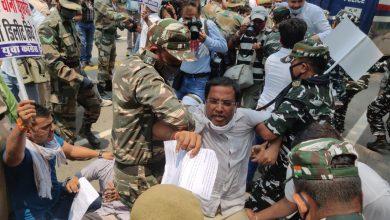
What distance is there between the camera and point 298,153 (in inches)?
59.4

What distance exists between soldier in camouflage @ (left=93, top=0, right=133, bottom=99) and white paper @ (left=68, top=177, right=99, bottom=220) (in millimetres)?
4579

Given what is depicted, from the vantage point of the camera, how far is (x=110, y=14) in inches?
273

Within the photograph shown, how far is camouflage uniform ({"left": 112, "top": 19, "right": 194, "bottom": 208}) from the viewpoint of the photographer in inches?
74.4

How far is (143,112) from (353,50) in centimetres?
156

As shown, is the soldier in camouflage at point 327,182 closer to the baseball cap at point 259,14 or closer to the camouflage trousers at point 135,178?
the camouflage trousers at point 135,178

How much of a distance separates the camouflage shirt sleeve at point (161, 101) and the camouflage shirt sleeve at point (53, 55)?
247cm

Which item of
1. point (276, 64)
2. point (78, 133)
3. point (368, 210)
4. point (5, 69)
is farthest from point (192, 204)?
point (78, 133)

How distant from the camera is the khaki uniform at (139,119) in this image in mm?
1885

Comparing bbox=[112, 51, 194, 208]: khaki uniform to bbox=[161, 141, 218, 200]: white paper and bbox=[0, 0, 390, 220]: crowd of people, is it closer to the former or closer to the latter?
bbox=[0, 0, 390, 220]: crowd of people

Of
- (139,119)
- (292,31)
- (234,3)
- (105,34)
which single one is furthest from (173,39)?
(105,34)

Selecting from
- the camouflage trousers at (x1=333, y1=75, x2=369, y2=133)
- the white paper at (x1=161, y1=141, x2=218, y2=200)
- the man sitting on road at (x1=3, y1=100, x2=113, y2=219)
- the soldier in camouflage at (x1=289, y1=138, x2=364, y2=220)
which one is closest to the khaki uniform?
the white paper at (x1=161, y1=141, x2=218, y2=200)

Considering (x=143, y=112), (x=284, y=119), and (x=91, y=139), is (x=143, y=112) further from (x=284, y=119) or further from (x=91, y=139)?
(x=91, y=139)

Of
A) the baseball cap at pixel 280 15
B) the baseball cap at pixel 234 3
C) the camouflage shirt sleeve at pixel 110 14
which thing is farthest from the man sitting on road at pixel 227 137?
the camouflage shirt sleeve at pixel 110 14

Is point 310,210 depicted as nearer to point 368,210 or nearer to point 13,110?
point 368,210
